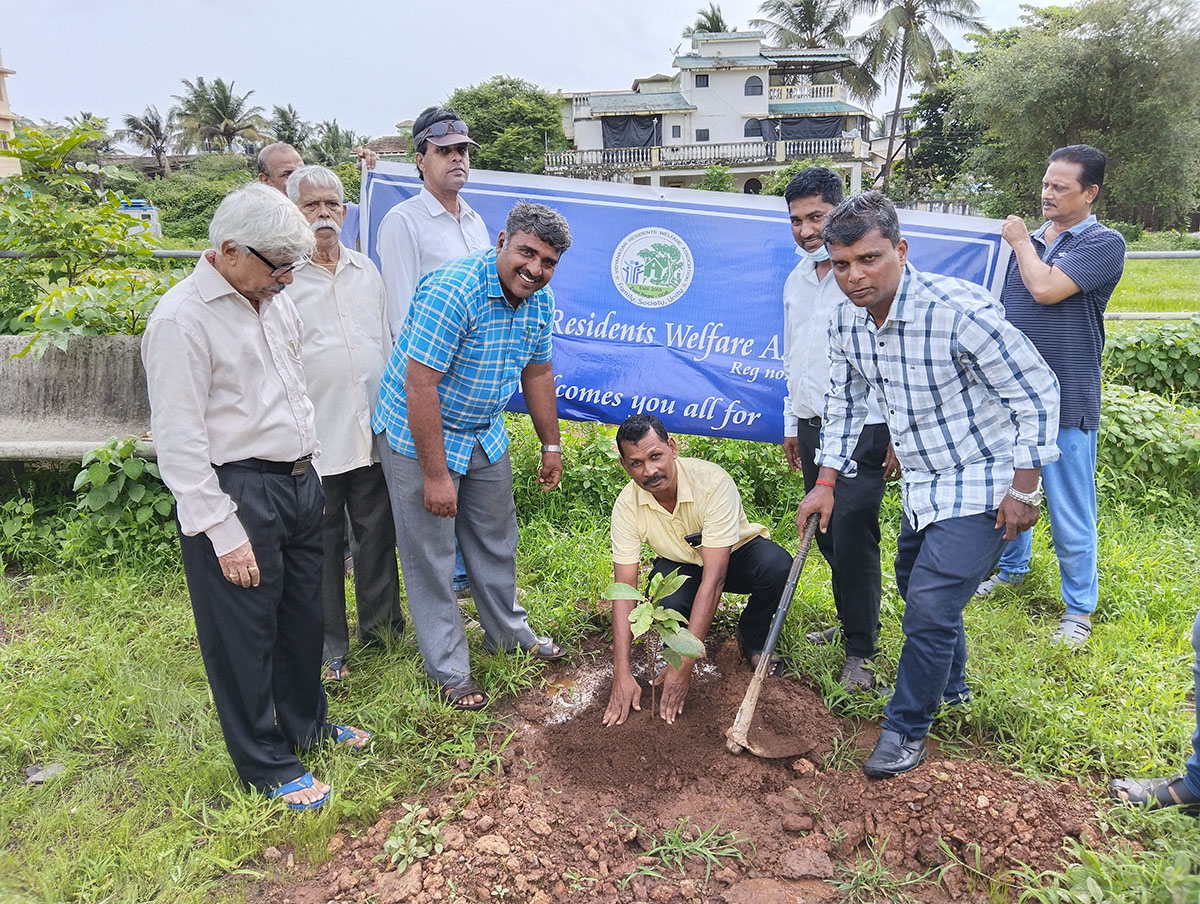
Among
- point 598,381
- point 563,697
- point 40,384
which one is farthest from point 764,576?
point 40,384

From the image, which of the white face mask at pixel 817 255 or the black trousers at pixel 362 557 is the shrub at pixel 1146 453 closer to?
the white face mask at pixel 817 255

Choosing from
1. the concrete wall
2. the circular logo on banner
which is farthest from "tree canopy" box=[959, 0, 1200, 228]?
the concrete wall

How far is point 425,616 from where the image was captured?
3.21 m

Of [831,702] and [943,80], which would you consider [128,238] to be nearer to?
[831,702]

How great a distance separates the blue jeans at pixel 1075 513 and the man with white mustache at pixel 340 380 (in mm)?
3002

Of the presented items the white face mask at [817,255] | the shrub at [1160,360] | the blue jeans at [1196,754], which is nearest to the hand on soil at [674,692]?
the blue jeans at [1196,754]

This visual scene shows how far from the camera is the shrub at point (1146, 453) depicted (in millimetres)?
4859

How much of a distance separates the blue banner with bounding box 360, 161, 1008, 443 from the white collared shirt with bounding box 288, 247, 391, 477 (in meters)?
1.32

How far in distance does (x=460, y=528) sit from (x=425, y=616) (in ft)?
1.30

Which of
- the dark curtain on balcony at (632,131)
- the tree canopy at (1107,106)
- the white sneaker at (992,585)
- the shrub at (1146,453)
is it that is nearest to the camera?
the white sneaker at (992,585)

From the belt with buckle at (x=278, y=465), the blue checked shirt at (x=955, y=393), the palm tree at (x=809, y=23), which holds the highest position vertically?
the palm tree at (x=809, y=23)

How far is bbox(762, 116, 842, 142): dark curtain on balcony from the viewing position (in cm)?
4066

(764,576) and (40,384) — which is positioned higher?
Result: (40,384)

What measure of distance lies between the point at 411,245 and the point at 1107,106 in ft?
87.8
